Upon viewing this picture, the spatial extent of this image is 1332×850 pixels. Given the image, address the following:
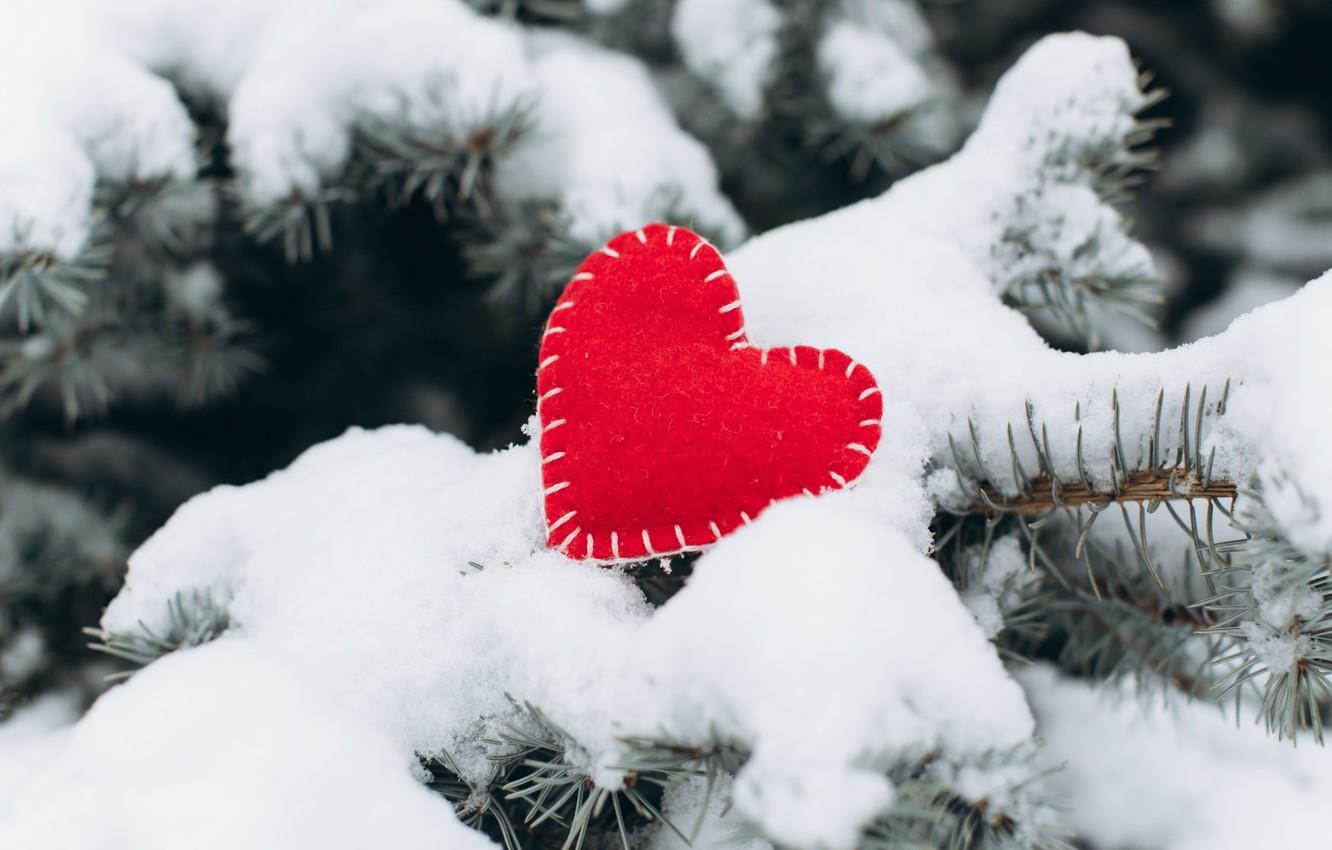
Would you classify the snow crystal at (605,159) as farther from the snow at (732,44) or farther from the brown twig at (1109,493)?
the brown twig at (1109,493)

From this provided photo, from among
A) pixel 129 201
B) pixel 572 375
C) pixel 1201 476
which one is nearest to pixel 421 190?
pixel 129 201

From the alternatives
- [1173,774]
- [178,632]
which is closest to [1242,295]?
[1173,774]

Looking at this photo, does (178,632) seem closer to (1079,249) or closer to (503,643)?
(503,643)

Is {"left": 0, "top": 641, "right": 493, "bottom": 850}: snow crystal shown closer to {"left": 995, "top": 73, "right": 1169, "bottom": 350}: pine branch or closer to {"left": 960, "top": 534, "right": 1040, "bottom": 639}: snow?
{"left": 960, "top": 534, "right": 1040, "bottom": 639}: snow

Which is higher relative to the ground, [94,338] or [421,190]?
[421,190]

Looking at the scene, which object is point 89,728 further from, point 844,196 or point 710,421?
point 844,196

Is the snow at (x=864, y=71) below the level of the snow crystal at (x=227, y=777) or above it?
above

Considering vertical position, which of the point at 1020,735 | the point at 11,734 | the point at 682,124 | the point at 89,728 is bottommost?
the point at 11,734

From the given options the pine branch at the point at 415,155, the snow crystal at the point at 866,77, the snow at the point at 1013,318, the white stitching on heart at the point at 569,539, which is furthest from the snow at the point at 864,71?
the white stitching on heart at the point at 569,539
